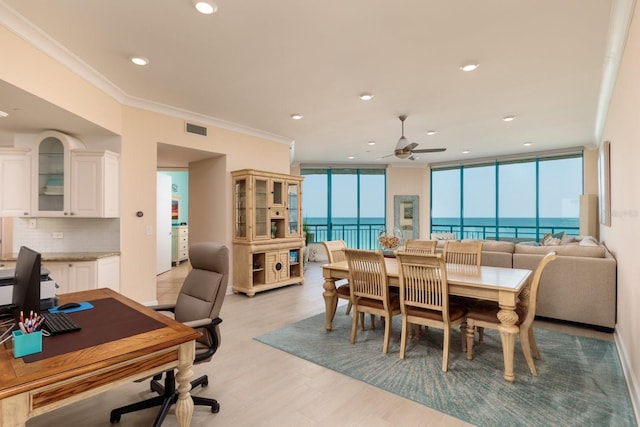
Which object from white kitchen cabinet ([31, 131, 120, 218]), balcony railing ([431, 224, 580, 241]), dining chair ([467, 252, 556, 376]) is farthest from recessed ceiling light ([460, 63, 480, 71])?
balcony railing ([431, 224, 580, 241])

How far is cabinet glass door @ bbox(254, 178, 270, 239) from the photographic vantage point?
5297 mm

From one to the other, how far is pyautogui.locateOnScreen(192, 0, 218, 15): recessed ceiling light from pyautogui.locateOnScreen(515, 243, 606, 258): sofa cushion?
418 cm

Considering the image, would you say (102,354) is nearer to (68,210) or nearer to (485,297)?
(485,297)

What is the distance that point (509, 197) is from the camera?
815cm

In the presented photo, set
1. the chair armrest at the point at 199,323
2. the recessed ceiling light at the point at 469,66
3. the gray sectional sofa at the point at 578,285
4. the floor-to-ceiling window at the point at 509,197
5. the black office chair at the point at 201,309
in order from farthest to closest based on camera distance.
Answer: the floor-to-ceiling window at the point at 509,197, the gray sectional sofa at the point at 578,285, the recessed ceiling light at the point at 469,66, the black office chair at the point at 201,309, the chair armrest at the point at 199,323

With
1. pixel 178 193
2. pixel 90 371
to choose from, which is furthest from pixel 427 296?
pixel 178 193

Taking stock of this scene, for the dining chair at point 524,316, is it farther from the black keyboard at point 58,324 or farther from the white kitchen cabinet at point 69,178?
the white kitchen cabinet at point 69,178

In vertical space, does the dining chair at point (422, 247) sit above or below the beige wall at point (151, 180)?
below

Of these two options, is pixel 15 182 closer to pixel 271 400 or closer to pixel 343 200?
pixel 271 400

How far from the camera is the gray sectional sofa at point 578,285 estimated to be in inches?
138

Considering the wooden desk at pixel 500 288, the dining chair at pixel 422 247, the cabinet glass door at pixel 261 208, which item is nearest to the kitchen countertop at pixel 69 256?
the cabinet glass door at pixel 261 208

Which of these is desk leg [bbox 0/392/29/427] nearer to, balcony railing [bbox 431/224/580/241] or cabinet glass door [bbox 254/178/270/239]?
cabinet glass door [bbox 254/178/270/239]

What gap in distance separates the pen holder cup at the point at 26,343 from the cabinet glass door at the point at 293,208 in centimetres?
452

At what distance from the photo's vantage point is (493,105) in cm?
437
